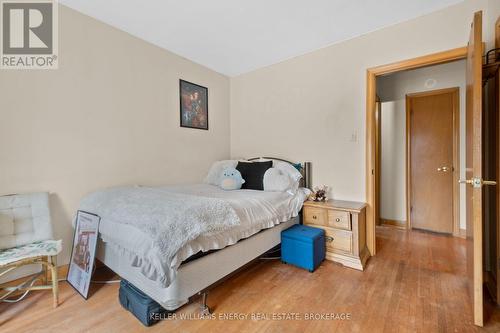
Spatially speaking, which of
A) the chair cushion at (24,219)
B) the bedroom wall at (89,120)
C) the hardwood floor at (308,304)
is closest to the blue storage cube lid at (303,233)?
the hardwood floor at (308,304)

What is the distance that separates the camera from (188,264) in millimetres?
1462

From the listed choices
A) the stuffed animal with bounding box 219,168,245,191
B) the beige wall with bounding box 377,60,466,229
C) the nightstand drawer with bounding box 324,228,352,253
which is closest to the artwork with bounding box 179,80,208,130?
the stuffed animal with bounding box 219,168,245,191

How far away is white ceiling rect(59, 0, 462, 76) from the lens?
83.4 inches

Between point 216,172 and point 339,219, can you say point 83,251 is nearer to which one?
point 216,172

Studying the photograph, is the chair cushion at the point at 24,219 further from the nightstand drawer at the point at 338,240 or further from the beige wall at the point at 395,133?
the beige wall at the point at 395,133

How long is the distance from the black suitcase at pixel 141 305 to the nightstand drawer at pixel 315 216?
1.74 meters

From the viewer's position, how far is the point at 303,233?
2.31 m

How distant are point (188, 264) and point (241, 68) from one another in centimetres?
313

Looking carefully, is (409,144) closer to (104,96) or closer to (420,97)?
(420,97)

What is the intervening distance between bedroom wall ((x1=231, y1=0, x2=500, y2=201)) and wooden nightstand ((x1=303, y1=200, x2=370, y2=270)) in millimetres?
411

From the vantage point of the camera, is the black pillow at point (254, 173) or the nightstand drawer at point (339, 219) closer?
the nightstand drawer at point (339, 219)

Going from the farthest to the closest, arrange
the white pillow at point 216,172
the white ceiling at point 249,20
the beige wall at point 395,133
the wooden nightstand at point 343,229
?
the beige wall at point 395,133
the white pillow at point 216,172
the wooden nightstand at point 343,229
the white ceiling at point 249,20

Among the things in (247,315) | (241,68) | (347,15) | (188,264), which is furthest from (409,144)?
(188,264)

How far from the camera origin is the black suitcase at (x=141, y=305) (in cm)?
146
